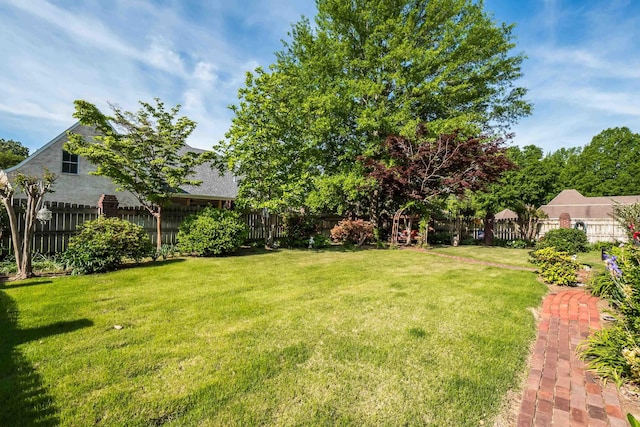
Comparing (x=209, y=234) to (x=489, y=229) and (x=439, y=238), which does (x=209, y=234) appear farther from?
(x=489, y=229)

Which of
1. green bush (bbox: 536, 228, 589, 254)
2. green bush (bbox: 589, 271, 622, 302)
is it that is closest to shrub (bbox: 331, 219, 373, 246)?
green bush (bbox: 536, 228, 589, 254)

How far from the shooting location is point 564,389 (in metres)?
2.41

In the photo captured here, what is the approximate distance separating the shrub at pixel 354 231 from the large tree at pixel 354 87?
207 centimetres

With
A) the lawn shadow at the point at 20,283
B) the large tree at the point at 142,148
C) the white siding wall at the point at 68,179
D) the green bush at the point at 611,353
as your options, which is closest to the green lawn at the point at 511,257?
the green bush at the point at 611,353

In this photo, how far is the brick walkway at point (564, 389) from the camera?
6.74ft

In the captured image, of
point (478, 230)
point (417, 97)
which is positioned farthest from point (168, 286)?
point (478, 230)

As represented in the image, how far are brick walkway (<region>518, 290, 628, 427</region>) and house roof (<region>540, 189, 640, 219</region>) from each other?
23534 mm

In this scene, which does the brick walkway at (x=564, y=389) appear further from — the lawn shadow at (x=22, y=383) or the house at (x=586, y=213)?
the house at (x=586, y=213)

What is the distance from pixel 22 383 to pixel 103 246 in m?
5.14

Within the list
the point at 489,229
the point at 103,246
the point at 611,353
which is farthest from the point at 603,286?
the point at 489,229

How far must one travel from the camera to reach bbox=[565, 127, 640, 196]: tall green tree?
34406 millimetres

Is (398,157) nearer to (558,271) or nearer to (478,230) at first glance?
(558,271)

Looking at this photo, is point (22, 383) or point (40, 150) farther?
point (40, 150)

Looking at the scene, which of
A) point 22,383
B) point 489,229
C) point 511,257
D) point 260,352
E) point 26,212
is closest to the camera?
point 22,383
